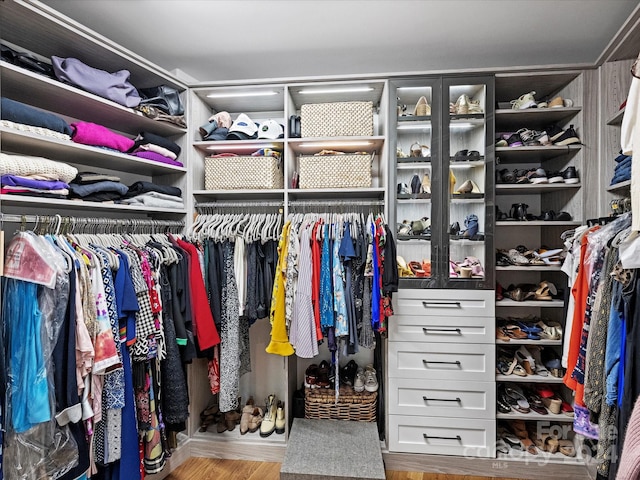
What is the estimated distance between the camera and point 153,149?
2.03 m

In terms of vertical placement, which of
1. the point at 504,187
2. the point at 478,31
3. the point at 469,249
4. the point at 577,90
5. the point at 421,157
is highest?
the point at 478,31

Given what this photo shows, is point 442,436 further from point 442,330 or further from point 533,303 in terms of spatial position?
point 533,303

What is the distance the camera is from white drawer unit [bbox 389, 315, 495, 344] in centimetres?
208

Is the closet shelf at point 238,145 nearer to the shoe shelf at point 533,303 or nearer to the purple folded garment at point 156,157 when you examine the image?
the purple folded garment at point 156,157

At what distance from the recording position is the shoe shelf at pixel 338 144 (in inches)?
85.7

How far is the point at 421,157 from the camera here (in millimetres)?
2139

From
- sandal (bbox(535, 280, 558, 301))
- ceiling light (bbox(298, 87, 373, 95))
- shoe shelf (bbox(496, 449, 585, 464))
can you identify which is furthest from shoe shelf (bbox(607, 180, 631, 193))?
shoe shelf (bbox(496, 449, 585, 464))

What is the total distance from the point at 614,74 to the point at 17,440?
3.41 meters

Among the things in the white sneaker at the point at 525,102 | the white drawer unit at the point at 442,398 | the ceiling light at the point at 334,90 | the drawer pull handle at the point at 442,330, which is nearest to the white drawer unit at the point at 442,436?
the white drawer unit at the point at 442,398

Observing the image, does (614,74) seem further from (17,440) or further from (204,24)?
(17,440)

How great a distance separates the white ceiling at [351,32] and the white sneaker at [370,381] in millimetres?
2216

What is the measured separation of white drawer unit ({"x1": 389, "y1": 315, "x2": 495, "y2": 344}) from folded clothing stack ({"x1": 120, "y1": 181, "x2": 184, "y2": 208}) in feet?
5.30

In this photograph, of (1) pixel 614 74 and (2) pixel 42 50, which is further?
(1) pixel 614 74

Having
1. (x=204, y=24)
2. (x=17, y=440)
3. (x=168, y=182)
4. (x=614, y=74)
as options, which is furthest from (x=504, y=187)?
(x=17, y=440)
